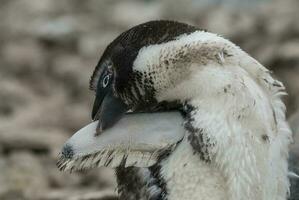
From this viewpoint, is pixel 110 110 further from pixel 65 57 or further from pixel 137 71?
pixel 65 57

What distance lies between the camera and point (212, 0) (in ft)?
17.2

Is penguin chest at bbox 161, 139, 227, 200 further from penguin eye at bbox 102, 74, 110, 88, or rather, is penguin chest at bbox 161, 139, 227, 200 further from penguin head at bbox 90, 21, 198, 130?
penguin eye at bbox 102, 74, 110, 88

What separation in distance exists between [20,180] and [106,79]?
1.52 meters

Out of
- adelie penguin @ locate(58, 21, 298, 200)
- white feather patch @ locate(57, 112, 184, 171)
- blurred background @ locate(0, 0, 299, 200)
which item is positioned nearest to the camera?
adelie penguin @ locate(58, 21, 298, 200)

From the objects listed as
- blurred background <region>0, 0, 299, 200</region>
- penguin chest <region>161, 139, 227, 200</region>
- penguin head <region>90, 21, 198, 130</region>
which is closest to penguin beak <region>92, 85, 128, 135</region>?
penguin head <region>90, 21, 198, 130</region>

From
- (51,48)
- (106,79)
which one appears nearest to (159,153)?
(106,79)

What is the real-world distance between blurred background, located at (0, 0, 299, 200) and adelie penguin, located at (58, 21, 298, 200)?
1281 millimetres

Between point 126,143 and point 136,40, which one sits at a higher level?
point 136,40

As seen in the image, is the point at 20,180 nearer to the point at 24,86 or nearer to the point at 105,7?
the point at 24,86

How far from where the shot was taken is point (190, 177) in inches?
80.0

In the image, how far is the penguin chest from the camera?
2.01m

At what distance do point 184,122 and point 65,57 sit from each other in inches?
115

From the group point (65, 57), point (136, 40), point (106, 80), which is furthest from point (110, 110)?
point (65, 57)

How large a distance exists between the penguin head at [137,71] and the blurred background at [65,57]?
1.28m
